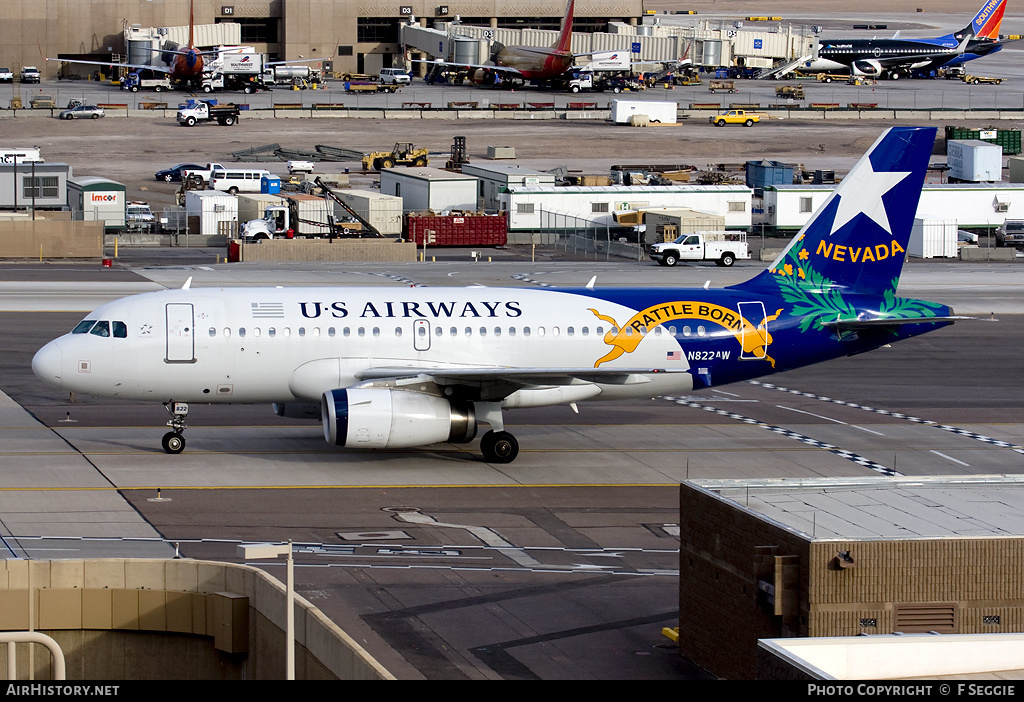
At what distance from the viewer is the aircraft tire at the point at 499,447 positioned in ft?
137

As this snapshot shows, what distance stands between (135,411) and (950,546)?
32233 millimetres

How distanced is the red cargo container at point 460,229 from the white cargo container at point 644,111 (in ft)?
222

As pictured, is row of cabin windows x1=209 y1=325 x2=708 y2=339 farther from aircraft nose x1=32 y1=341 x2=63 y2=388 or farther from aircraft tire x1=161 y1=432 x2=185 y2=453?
aircraft nose x1=32 y1=341 x2=63 y2=388

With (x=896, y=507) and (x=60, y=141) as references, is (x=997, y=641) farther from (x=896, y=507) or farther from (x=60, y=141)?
(x=60, y=141)

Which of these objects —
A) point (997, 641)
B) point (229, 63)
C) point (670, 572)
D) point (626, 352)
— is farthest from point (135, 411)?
point (229, 63)

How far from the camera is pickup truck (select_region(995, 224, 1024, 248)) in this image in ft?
329

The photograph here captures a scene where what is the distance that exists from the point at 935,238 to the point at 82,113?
3781 inches

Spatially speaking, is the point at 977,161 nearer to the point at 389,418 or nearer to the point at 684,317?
the point at 684,317

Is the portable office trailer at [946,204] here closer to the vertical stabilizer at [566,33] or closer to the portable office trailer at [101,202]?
the portable office trailer at [101,202]

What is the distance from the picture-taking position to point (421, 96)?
186 meters

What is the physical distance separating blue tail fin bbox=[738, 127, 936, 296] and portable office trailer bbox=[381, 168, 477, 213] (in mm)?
60129

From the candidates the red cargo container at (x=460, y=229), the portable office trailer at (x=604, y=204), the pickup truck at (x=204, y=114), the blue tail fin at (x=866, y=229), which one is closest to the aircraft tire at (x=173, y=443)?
the blue tail fin at (x=866, y=229)

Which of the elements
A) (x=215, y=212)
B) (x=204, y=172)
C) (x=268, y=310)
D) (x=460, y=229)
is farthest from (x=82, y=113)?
(x=268, y=310)

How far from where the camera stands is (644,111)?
16325cm
